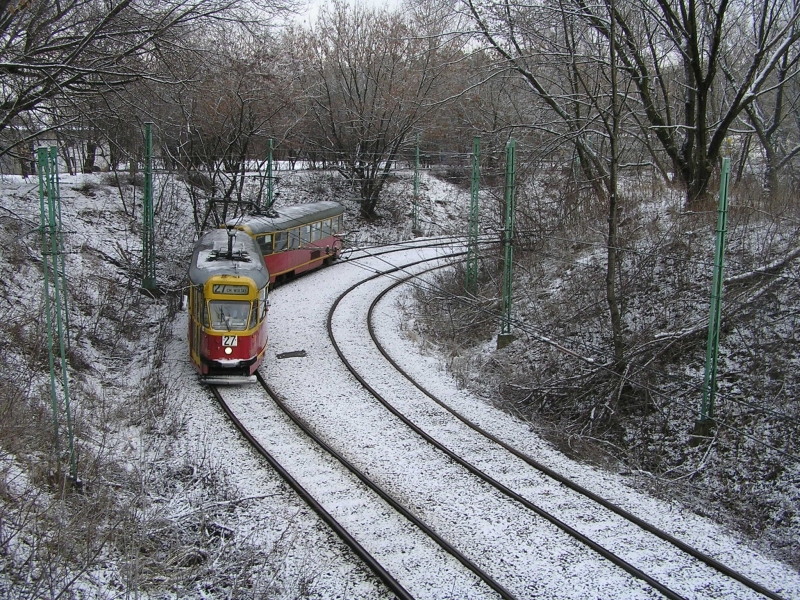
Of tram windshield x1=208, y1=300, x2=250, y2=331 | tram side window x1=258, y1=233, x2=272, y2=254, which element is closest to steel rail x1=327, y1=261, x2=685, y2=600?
tram windshield x1=208, y1=300, x2=250, y2=331

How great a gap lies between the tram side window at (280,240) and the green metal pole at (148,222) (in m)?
3.69

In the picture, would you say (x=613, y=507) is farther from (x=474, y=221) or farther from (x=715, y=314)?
(x=474, y=221)

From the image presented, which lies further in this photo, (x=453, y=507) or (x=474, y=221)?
(x=474, y=221)

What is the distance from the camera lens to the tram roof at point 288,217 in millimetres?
19688

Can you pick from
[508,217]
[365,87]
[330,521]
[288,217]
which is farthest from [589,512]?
[365,87]

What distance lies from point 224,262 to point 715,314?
950 cm

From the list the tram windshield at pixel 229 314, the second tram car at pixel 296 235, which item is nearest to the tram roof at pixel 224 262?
the tram windshield at pixel 229 314

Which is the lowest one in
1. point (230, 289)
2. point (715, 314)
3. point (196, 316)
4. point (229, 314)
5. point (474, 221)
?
point (196, 316)

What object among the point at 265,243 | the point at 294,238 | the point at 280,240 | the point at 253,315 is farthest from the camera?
the point at 294,238

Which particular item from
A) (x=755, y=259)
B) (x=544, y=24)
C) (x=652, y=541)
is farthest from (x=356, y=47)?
(x=652, y=541)

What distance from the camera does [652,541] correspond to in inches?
318

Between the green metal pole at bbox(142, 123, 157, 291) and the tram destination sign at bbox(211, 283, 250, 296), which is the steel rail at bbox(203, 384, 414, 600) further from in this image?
the green metal pole at bbox(142, 123, 157, 291)

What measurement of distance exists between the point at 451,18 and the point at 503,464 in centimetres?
999

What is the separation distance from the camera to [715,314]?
1017 cm
